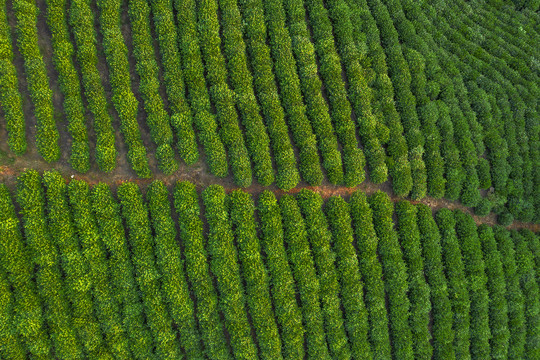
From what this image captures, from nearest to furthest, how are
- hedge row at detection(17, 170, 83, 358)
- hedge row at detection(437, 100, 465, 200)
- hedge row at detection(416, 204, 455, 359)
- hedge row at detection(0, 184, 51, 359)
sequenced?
hedge row at detection(0, 184, 51, 359), hedge row at detection(17, 170, 83, 358), hedge row at detection(416, 204, 455, 359), hedge row at detection(437, 100, 465, 200)

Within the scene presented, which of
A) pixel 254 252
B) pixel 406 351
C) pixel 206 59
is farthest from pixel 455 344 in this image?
pixel 206 59

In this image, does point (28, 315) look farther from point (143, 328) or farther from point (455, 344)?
point (455, 344)

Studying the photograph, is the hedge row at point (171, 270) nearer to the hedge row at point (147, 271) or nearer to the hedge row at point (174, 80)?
the hedge row at point (147, 271)

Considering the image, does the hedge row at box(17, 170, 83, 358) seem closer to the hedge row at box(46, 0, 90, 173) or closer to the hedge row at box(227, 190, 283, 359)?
the hedge row at box(46, 0, 90, 173)

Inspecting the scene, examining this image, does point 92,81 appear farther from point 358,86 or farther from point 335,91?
→ point 358,86

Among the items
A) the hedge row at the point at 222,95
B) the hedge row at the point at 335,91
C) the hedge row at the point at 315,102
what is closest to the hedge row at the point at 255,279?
the hedge row at the point at 222,95

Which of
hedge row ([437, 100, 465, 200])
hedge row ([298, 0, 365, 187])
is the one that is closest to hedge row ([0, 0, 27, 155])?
hedge row ([298, 0, 365, 187])

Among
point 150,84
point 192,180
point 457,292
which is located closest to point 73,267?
point 192,180
